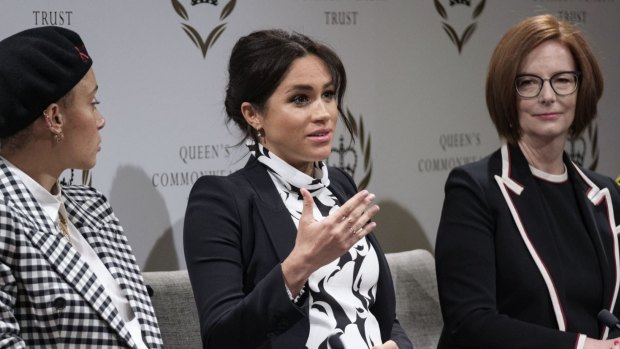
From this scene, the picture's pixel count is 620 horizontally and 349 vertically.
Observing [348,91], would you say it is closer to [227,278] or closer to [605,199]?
[605,199]

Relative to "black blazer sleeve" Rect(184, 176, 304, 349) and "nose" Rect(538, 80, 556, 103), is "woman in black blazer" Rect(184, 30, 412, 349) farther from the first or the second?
"nose" Rect(538, 80, 556, 103)

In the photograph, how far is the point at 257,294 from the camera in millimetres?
2258

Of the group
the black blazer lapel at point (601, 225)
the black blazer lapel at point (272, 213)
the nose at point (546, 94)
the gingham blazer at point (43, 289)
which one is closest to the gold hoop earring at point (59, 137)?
the gingham blazer at point (43, 289)

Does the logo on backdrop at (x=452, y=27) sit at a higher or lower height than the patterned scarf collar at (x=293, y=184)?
higher

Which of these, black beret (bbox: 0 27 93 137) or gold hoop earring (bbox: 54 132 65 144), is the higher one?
black beret (bbox: 0 27 93 137)

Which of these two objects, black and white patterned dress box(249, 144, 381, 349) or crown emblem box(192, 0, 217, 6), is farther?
crown emblem box(192, 0, 217, 6)

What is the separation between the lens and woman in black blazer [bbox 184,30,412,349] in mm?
2254

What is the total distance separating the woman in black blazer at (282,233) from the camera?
225cm

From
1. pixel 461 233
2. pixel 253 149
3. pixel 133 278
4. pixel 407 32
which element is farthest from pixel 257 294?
pixel 407 32

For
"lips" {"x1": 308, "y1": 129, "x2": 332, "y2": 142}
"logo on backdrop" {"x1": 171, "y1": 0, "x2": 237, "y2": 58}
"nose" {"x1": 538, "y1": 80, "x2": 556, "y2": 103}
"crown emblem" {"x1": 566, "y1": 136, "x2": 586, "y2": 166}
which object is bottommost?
"crown emblem" {"x1": 566, "y1": 136, "x2": 586, "y2": 166}

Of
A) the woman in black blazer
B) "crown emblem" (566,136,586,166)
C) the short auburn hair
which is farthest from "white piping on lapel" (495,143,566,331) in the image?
"crown emblem" (566,136,586,166)

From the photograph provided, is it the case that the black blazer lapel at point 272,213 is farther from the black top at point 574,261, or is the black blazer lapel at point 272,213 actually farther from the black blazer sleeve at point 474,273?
the black top at point 574,261

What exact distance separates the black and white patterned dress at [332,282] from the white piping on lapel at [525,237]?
17.4 inches

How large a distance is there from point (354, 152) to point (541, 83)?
0.74 meters
